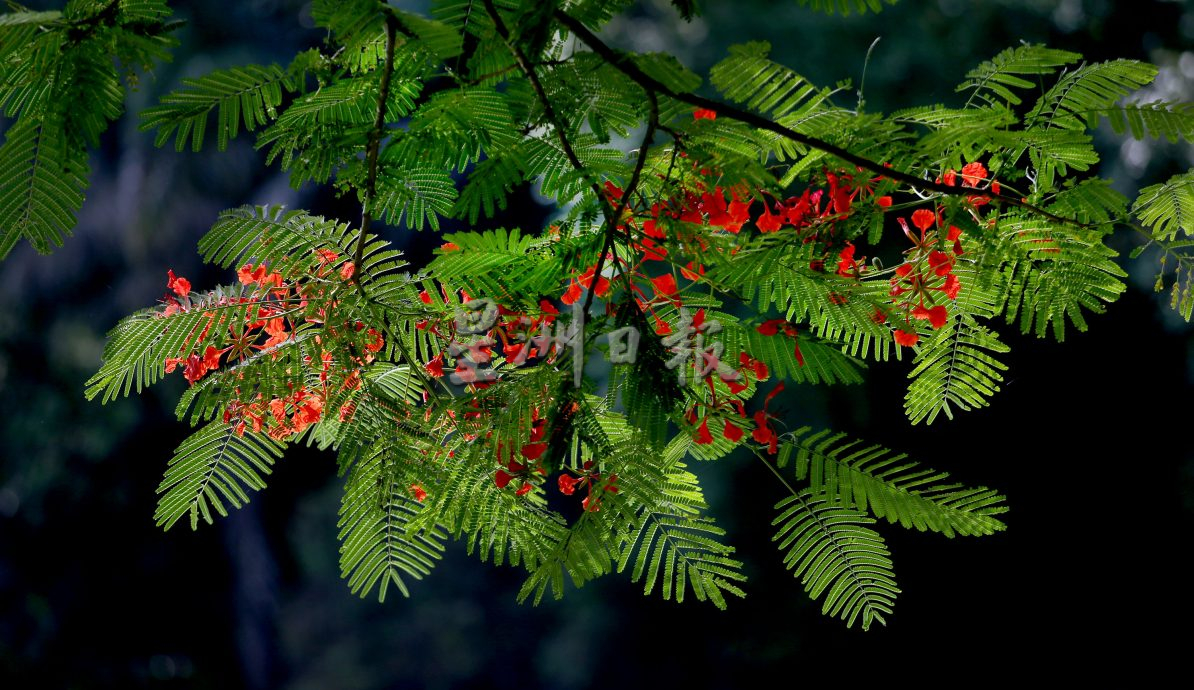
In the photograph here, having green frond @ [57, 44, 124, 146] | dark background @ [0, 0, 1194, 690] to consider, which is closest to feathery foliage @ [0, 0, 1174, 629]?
green frond @ [57, 44, 124, 146]

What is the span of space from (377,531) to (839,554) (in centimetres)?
66

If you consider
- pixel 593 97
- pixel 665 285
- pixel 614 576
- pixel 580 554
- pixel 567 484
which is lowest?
pixel 580 554

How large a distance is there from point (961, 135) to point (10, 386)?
28.9 feet

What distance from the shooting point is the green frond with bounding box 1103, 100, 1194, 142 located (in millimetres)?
1235

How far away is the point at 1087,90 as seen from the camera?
4.66 feet

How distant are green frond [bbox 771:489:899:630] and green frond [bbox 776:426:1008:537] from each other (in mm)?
22

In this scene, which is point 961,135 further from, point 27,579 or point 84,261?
point 27,579

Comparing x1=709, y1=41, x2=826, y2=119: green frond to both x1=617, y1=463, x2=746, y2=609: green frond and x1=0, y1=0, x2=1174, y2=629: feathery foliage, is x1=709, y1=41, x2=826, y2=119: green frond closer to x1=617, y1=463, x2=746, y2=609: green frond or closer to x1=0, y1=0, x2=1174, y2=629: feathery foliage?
x1=0, y1=0, x2=1174, y2=629: feathery foliage

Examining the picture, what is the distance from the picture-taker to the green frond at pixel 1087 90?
4.58 feet

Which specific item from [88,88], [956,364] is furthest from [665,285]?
[88,88]

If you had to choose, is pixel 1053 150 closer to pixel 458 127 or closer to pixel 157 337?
pixel 458 127

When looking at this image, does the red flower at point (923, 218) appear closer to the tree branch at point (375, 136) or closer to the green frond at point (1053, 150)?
the green frond at point (1053, 150)

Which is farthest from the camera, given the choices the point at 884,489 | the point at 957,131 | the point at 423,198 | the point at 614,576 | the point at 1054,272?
the point at 614,576

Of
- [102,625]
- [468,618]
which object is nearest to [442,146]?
[468,618]
